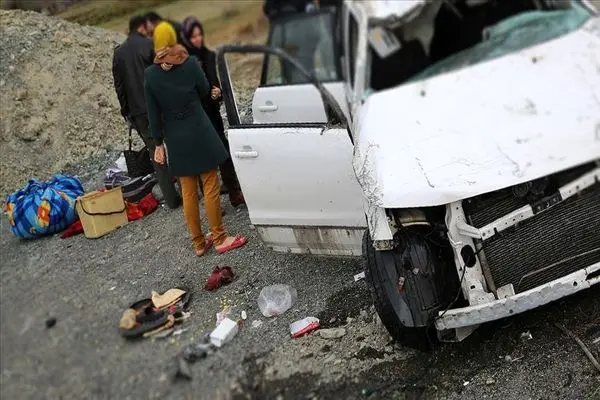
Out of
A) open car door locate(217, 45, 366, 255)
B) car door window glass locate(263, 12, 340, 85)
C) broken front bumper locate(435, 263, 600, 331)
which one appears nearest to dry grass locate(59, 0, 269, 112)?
car door window glass locate(263, 12, 340, 85)

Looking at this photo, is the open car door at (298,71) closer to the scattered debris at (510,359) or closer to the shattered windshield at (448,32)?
the shattered windshield at (448,32)

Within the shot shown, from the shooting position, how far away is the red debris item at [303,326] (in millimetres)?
4458

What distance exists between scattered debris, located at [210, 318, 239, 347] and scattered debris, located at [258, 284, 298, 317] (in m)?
0.30

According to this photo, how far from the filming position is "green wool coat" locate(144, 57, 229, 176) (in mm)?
5094

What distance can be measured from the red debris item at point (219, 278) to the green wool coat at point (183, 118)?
0.78 m

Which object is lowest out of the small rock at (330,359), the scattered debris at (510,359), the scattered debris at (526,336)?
the scattered debris at (510,359)

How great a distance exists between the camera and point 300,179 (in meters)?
4.73

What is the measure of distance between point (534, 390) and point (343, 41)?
2.41 m

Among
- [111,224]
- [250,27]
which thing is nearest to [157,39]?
[111,224]

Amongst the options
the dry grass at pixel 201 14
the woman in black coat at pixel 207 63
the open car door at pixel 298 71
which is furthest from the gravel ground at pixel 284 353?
the dry grass at pixel 201 14

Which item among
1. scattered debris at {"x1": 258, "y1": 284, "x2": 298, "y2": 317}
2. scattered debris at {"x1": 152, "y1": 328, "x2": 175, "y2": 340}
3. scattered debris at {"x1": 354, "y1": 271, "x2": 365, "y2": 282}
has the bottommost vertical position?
scattered debris at {"x1": 354, "y1": 271, "x2": 365, "y2": 282}

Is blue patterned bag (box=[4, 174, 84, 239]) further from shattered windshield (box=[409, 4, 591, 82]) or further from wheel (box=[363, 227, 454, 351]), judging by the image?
shattered windshield (box=[409, 4, 591, 82])

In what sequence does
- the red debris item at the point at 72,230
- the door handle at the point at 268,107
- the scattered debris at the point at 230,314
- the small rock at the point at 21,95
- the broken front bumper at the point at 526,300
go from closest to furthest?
the broken front bumper at the point at 526,300, the scattered debris at the point at 230,314, the door handle at the point at 268,107, the red debris item at the point at 72,230, the small rock at the point at 21,95

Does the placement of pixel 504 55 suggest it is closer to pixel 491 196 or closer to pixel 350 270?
pixel 491 196
